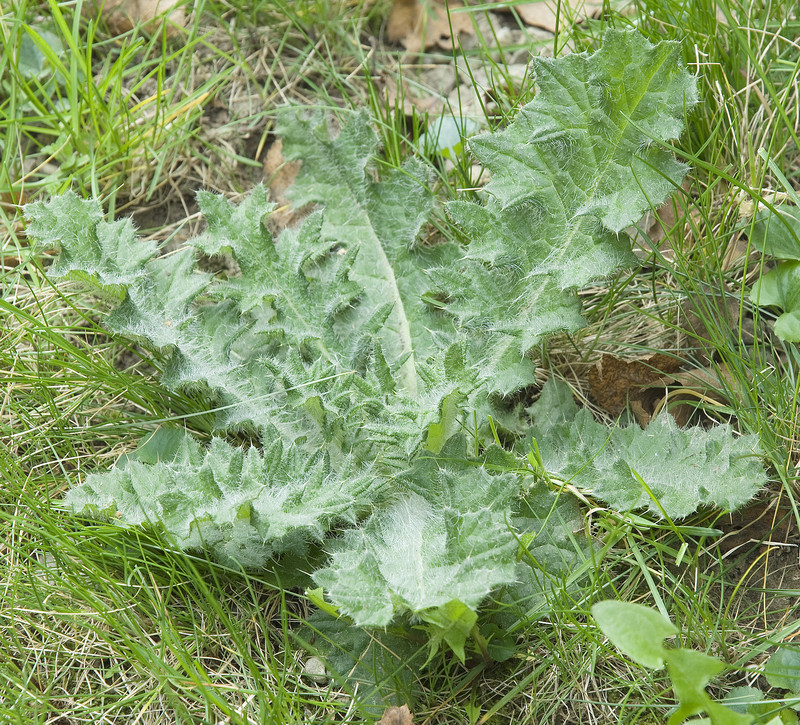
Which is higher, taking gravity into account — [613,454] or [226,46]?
[226,46]

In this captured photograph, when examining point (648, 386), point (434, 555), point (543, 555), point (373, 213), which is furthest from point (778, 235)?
point (434, 555)

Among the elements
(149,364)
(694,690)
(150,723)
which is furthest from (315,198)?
(694,690)

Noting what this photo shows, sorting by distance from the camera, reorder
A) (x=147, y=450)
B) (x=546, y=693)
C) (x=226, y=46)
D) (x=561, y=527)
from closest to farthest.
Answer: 1. (x=546, y=693)
2. (x=561, y=527)
3. (x=147, y=450)
4. (x=226, y=46)

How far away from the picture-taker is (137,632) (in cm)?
192

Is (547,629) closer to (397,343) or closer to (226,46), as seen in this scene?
(397,343)

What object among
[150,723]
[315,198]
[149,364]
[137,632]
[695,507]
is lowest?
[150,723]

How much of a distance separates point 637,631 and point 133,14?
314cm

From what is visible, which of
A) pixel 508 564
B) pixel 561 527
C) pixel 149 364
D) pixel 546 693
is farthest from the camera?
pixel 149 364

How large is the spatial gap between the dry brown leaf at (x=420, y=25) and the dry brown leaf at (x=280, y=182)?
75cm

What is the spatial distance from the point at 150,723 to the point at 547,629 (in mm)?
998

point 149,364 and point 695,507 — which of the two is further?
point 149,364

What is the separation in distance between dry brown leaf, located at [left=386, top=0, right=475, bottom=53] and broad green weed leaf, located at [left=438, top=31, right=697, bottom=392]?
1286 millimetres

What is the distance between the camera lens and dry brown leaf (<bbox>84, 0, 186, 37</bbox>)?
3.31 metres

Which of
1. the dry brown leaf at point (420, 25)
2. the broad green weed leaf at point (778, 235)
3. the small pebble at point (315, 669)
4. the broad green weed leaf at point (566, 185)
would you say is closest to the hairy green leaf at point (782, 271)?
the broad green weed leaf at point (778, 235)
